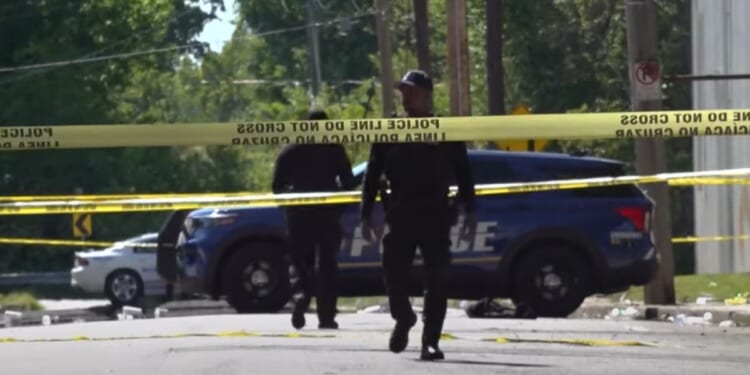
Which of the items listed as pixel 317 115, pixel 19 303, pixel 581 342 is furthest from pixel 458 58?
pixel 581 342

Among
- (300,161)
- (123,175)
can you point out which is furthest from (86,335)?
(123,175)

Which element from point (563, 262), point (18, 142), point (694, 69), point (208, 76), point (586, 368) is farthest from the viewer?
point (208, 76)

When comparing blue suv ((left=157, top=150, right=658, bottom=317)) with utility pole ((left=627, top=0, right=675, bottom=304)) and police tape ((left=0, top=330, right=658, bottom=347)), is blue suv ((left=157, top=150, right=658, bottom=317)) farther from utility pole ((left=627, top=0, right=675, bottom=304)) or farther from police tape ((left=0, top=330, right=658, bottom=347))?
police tape ((left=0, top=330, right=658, bottom=347))

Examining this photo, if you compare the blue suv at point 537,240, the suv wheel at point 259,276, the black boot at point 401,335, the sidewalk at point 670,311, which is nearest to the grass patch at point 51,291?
the sidewalk at point 670,311

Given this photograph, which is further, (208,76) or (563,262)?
(208,76)

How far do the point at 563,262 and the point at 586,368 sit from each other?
6795 millimetres

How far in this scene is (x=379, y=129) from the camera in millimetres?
11094

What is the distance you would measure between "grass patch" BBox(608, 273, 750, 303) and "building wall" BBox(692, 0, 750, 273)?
229 cm

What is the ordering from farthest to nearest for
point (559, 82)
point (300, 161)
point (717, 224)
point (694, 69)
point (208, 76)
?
point (208, 76) < point (559, 82) < point (694, 69) < point (717, 224) < point (300, 161)

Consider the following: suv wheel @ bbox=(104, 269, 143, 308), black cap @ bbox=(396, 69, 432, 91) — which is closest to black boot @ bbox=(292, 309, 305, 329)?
black cap @ bbox=(396, 69, 432, 91)

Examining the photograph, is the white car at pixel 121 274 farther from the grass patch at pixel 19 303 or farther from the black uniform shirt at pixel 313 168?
the black uniform shirt at pixel 313 168

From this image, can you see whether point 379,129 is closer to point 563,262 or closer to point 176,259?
point 563,262

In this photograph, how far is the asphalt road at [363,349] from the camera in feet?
34.5

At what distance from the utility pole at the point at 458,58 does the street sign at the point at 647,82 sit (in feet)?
29.6
